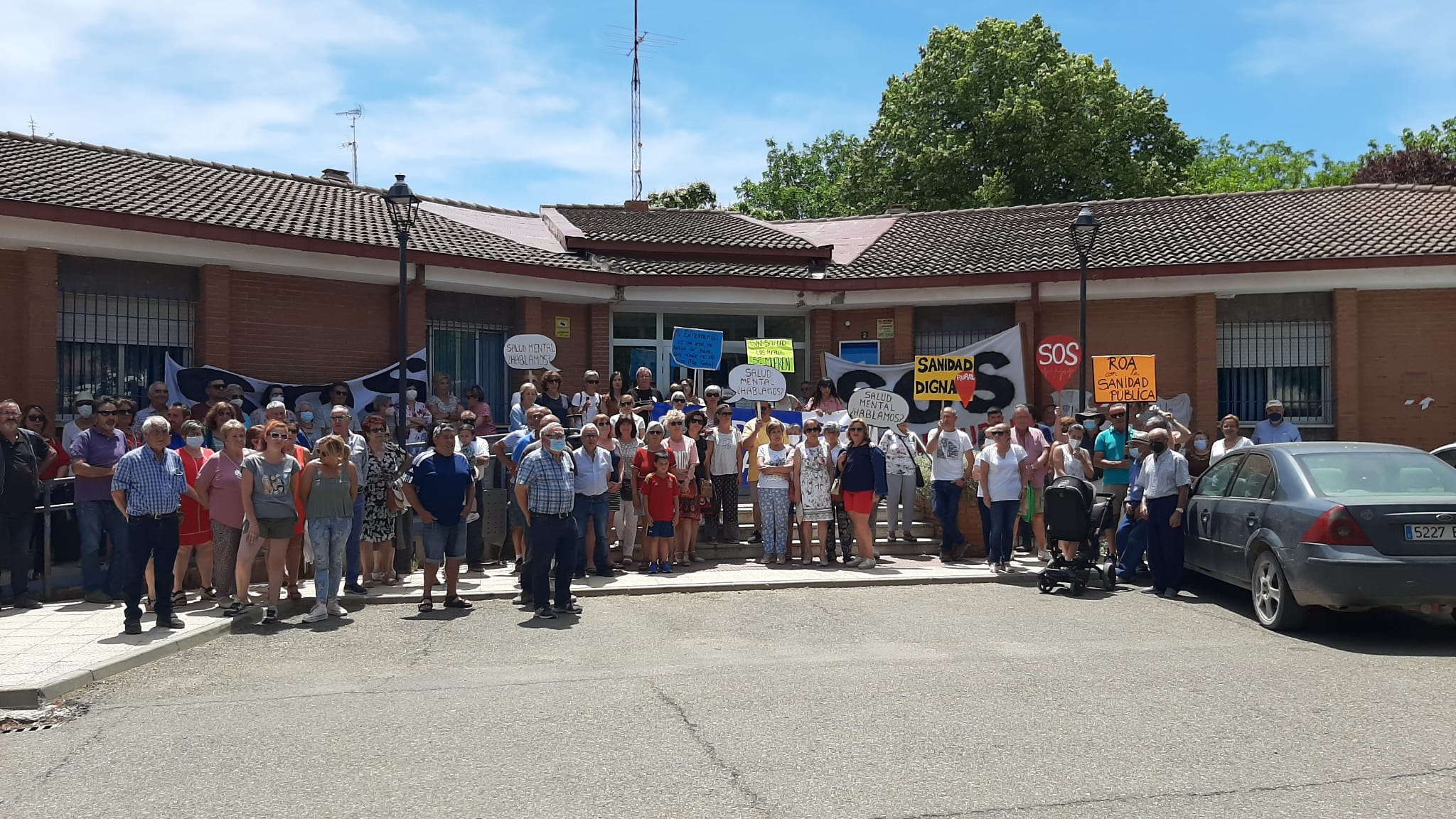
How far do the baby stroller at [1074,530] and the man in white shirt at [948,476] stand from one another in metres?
1.81

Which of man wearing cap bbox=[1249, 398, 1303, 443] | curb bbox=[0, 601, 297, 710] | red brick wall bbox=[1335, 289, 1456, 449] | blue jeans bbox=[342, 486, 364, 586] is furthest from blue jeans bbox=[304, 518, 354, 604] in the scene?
red brick wall bbox=[1335, 289, 1456, 449]

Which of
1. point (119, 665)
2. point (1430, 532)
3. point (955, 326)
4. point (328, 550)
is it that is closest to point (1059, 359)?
point (955, 326)

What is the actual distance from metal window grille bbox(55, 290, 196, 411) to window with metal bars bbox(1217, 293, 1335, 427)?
16450 millimetres

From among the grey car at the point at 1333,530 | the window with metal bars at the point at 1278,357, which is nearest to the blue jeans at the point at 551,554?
the grey car at the point at 1333,530

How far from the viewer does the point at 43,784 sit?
528 centimetres

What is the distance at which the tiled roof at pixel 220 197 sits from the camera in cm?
1467

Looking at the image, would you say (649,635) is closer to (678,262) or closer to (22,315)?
(22,315)

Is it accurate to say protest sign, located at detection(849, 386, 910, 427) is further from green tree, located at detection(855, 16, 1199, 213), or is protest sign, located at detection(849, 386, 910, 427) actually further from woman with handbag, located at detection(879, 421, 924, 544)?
green tree, located at detection(855, 16, 1199, 213)

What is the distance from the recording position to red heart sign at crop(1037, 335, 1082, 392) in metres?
16.4

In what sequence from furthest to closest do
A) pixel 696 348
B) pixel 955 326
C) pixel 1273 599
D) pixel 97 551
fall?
pixel 955 326 → pixel 696 348 → pixel 97 551 → pixel 1273 599

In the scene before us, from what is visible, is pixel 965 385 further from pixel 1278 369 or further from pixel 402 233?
pixel 402 233

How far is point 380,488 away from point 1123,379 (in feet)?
33.9

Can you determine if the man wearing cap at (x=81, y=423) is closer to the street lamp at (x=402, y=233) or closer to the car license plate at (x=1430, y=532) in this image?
the street lamp at (x=402, y=233)

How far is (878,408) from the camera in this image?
14.1 m
